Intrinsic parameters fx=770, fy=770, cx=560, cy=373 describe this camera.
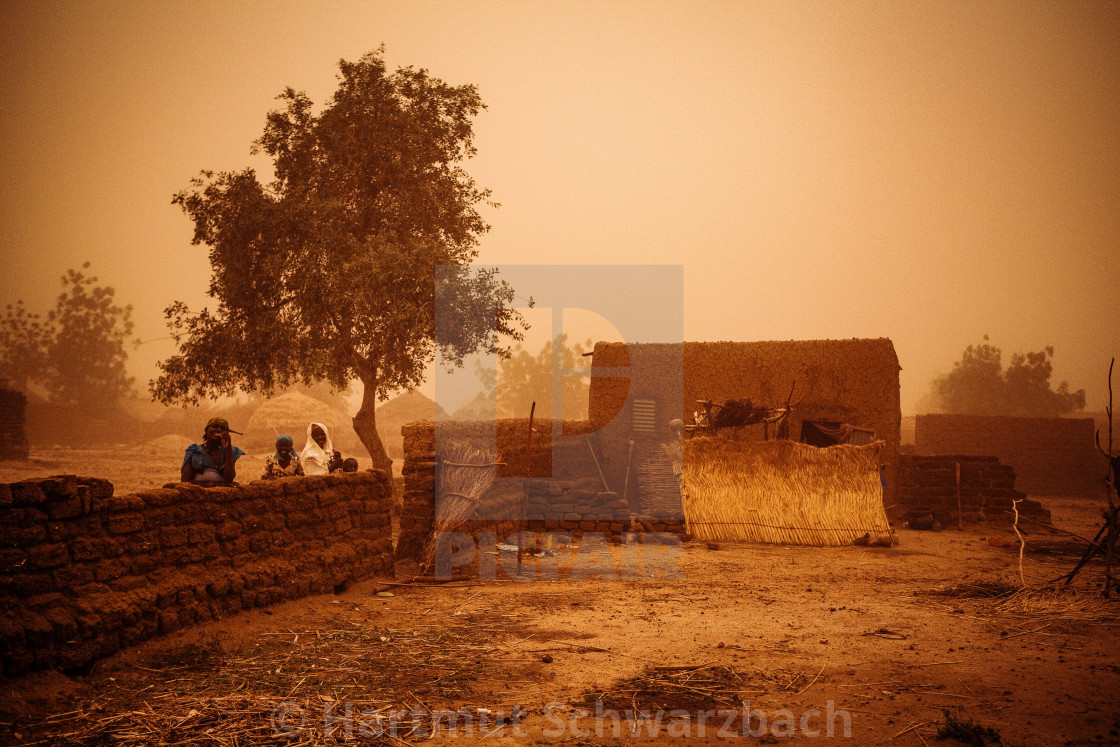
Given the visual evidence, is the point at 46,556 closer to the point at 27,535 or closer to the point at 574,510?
the point at 27,535

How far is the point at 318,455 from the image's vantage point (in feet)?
27.2

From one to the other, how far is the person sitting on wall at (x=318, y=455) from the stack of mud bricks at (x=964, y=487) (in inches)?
477

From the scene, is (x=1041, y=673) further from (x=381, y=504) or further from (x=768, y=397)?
(x=768, y=397)

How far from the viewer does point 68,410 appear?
120 ft

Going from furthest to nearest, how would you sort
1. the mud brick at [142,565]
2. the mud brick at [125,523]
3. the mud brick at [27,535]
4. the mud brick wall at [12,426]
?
the mud brick wall at [12,426] → the mud brick at [142,565] → the mud brick at [125,523] → the mud brick at [27,535]

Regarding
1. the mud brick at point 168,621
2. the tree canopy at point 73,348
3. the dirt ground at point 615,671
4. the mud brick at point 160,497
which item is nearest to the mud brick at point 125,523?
the mud brick at point 160,497

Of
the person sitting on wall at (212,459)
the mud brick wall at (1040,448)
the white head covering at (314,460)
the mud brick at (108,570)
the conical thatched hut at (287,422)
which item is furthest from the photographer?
the conical thatched hut at (287,422)

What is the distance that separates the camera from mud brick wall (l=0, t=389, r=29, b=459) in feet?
77.8

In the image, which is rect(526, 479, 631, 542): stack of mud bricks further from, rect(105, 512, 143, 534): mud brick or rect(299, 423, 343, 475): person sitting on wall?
rect(105, 512, 143, 534): mud brick

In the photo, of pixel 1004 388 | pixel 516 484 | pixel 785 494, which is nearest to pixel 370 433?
→ pixel 516 484

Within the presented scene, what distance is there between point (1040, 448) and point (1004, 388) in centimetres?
3729

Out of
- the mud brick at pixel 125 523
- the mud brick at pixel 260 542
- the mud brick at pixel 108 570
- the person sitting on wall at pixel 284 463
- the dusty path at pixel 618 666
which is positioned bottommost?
the dusty path at pixel 618 666

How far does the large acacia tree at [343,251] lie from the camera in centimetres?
1551

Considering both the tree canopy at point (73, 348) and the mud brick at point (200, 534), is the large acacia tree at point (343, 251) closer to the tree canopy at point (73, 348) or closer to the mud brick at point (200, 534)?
the mud brick at point (200, 534)
